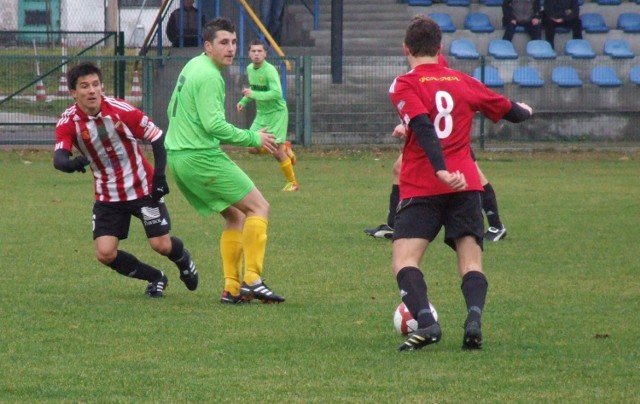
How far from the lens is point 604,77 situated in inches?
935

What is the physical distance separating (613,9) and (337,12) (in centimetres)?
793

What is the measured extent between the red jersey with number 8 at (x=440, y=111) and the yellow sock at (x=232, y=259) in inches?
75.9

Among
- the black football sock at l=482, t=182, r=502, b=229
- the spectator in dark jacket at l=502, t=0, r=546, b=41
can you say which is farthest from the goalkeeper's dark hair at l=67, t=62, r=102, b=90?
the spectator in dark jacket at l=502, t=0, r=546, b=41

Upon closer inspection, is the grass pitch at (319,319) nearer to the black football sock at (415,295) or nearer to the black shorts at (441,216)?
the black football sock at (415,295)

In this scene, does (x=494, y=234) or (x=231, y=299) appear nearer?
(x=231, y=299)

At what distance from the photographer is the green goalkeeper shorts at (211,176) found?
25.5 feet

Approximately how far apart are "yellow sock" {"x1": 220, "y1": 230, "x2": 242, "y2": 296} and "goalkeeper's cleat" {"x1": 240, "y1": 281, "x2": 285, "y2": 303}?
0.10m

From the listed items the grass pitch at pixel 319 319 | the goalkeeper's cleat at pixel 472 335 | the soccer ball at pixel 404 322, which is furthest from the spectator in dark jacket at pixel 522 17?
the goalkeeper's cleat at pixel 472 335

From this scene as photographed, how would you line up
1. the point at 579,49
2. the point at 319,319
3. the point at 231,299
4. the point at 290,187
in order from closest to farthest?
1. the point at 319,319
2. the point at 231,299
3. the point at 290,187
4. the point at 579,49

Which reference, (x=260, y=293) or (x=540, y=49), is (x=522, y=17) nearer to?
(x=540, y=49)

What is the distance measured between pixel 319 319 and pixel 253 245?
0.77 m

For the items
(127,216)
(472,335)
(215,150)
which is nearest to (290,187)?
(127,216)

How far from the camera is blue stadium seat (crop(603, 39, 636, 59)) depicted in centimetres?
2497

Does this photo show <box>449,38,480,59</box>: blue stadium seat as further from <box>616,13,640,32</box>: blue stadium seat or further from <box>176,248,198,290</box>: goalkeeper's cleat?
<box>176,248,198,290</box>: goalkeeper's cleat
